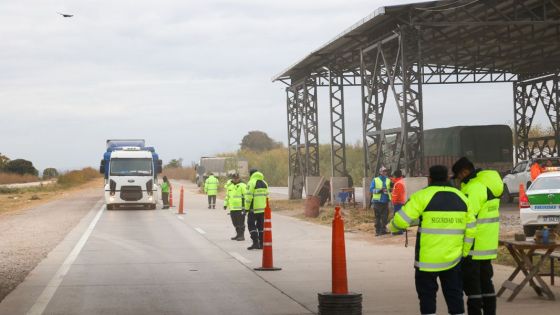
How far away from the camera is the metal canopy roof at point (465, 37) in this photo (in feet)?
97.1

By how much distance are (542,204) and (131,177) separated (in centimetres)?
2468

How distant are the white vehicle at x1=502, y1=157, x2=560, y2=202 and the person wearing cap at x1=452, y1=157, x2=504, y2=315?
2511cm

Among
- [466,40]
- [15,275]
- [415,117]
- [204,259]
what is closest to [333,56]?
[466,40]

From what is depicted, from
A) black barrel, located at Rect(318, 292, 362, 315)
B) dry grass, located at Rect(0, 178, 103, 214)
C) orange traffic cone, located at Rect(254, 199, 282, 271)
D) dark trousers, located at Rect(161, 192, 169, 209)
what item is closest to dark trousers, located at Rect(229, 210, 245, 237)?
orange traffic cone, located at Rect(254, 199, 282, 271)

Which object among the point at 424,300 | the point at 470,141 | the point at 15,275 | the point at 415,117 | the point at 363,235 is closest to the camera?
the point at 424,300

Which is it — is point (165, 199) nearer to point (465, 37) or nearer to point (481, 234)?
point (465, 37)

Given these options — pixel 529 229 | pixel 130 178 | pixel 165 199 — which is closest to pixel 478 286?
pixel 529 229

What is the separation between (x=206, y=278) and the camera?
48.8 ft

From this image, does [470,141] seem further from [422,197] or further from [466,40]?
[422,197]

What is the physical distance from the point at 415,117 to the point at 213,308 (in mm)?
20082

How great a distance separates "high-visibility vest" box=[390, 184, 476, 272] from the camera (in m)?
8.60

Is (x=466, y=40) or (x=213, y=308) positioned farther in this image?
(x=466, y=40)

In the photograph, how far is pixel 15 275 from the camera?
1577 centimetres

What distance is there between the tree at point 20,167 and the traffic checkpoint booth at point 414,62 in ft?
345
